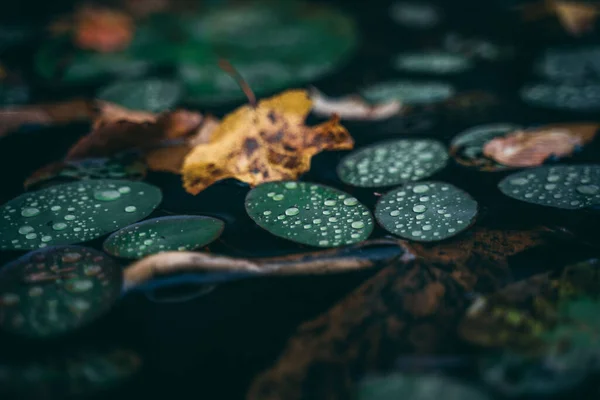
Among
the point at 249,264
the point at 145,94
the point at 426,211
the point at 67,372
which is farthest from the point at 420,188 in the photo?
the point at 145,94

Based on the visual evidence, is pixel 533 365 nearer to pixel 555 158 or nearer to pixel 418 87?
pixel 555 158

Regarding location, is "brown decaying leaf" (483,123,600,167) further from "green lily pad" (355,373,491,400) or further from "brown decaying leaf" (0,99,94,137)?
"brown decaying leaf" (0,99,94,137)

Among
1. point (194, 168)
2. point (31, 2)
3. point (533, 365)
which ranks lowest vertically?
point (533, 365)

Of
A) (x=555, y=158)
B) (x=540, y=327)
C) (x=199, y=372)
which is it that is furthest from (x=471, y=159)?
(x=199, y=372)

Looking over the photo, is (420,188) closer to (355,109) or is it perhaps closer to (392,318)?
(392,318)

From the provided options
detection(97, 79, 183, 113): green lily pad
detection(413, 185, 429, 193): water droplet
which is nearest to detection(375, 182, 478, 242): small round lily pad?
detection(413, 185, 429, 193): water droplet

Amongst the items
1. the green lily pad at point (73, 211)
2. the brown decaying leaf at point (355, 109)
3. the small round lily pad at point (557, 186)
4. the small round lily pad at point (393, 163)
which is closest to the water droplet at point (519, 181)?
the small round lily pad at point (557, 186)
